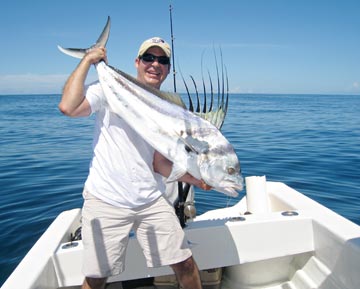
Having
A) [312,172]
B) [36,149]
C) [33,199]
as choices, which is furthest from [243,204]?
[36,149]

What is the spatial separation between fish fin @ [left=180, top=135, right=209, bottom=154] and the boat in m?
1.16

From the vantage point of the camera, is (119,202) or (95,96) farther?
(119,202)

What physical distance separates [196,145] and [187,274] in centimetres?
113

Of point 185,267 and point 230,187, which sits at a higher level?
point 230,187

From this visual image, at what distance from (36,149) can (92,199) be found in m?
10.9

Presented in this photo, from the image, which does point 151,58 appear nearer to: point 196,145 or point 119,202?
point 196,145

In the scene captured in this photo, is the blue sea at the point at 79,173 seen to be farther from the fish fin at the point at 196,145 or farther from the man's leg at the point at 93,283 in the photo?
the fish fin at the point at 196,145

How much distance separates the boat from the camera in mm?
2949

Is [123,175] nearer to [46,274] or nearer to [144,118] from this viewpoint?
[144,118]

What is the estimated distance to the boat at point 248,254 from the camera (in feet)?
9.68

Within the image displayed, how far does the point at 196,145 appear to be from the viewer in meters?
2.36

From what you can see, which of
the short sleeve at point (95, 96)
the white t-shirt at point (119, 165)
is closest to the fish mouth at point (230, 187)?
the white t-shirt at point (119, 165)

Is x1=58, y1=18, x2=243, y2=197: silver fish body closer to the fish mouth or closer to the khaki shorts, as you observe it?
the fish mouth

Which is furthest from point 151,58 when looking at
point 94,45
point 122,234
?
point 122,234
